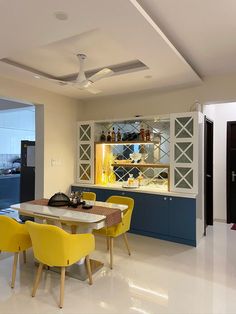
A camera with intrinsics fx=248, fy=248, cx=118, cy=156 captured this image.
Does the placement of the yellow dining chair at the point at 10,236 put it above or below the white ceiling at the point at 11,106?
below

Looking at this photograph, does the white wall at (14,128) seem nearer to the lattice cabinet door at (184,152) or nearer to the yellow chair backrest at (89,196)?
the yellow chair backrest at (89,196)

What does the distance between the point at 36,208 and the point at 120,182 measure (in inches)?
87.4

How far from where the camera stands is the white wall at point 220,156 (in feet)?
16.9

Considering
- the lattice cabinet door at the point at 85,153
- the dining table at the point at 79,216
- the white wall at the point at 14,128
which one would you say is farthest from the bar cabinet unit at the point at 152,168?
the white wall at the point at 14,128

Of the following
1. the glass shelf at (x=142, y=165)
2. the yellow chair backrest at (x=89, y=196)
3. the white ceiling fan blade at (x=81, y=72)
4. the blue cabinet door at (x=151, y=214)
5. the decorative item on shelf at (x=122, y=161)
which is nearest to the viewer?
the white ceiling fan blade at (x=81, y=72)

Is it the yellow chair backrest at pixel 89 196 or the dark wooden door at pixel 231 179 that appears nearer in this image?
the yellow chair backrest at pixel 89 196

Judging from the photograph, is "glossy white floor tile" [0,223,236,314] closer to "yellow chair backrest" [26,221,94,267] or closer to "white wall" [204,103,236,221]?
"yellow chair backrest" [26,221,94,267]

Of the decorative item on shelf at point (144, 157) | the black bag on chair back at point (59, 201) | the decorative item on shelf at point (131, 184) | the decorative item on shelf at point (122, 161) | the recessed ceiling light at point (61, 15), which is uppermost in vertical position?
the recessed ceiling light at point (61, 15)

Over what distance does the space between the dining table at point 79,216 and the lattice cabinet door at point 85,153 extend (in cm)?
167

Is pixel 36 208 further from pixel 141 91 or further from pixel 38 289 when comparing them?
pixel 141 91

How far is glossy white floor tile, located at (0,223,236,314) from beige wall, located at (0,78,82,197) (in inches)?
61.1

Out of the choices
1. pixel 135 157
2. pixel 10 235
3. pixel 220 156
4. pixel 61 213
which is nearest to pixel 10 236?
pixel 10 235

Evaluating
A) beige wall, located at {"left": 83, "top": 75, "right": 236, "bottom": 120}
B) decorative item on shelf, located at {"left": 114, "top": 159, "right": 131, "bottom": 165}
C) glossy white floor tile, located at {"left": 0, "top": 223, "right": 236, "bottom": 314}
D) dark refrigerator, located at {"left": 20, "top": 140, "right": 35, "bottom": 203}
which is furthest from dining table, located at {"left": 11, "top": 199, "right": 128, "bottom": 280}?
beige wall, located at {"left": 83, "top": 75, "right": 236, "bottom": 120}

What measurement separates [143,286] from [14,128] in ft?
19.4
